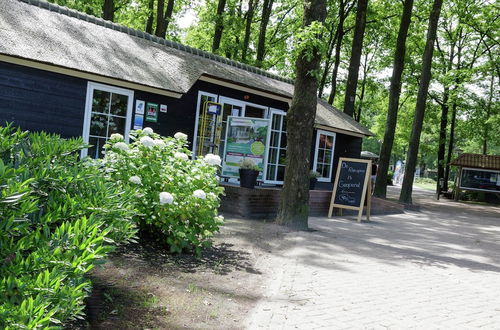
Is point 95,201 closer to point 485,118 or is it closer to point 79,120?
point 79,120

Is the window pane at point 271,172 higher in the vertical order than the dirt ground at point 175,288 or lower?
higher

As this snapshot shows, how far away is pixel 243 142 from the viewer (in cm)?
1316

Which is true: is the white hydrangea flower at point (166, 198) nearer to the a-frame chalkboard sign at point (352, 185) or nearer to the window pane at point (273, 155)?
the a-frame chalkboard sign at point (352, 185)

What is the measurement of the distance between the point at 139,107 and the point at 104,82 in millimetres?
1328

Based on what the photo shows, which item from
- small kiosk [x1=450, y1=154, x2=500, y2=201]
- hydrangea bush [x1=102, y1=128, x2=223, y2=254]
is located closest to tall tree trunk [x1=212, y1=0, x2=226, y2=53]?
hydrangea bush [x1=102, y1=128, x2=223, y2=254]

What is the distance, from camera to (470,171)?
31.5 m

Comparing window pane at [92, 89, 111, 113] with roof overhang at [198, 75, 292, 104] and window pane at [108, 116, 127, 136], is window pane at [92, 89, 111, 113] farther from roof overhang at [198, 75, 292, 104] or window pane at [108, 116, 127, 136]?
roof overhang at [198, 75, 292, 104]

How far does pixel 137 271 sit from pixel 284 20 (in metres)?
28.9

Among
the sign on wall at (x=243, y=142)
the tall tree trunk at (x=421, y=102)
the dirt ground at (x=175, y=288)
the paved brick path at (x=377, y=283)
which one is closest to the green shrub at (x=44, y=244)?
the dirt ground at (x=175, y=288)

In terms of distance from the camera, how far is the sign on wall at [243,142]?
1290 centimetres

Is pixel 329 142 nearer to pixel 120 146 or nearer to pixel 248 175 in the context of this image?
pixel 248 175

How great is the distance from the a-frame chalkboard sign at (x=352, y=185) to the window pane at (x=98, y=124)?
20.9 feet

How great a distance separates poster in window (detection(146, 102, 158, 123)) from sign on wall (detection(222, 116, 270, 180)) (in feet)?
6.99

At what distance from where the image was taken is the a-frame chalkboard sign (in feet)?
43.5
